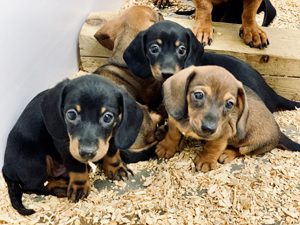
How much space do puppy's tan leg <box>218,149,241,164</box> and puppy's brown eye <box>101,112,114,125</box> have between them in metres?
1.01

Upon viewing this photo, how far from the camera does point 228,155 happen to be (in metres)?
3.17

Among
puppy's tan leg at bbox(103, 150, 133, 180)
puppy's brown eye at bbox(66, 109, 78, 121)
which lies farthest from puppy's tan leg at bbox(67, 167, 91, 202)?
puppy's brown eye at bbox(66, 109, 78, 121)

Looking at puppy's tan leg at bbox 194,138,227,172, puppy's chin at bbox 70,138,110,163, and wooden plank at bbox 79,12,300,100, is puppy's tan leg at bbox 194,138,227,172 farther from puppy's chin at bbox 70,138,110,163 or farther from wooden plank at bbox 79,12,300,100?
wooden plank at bbox 79,12,300,100

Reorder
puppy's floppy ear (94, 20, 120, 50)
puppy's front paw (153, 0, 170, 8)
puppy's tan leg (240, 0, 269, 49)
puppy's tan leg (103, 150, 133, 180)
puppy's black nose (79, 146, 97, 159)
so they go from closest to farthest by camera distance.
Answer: puppy's black nose (79, 146, 97, 159), puppy's tan leg (103, 150, 133, 180), puppy's floppy ear (94, 20, 120, 50), puppy's tan leg (240, 0, 269, 49), puppy's front paw (153, 0, 170, 8)

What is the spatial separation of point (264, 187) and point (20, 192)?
1.59m

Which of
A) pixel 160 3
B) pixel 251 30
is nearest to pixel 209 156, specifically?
pixel 251 30

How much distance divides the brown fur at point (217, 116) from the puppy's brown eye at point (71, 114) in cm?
65

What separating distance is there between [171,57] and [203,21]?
2.80 ft

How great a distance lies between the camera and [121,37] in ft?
11.7

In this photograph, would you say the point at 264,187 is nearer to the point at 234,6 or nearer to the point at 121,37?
the point at 121,37

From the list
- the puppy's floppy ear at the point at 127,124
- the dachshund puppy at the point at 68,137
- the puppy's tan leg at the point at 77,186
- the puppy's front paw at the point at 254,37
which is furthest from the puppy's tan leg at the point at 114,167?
the puppy's front paw at the point at 254,37

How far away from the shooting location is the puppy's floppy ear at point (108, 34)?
3619 millimetres

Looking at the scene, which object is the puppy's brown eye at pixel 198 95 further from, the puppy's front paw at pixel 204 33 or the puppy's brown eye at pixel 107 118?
the puppy's front paw at pixel 204 33

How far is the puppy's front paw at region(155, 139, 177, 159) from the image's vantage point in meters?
3.18
